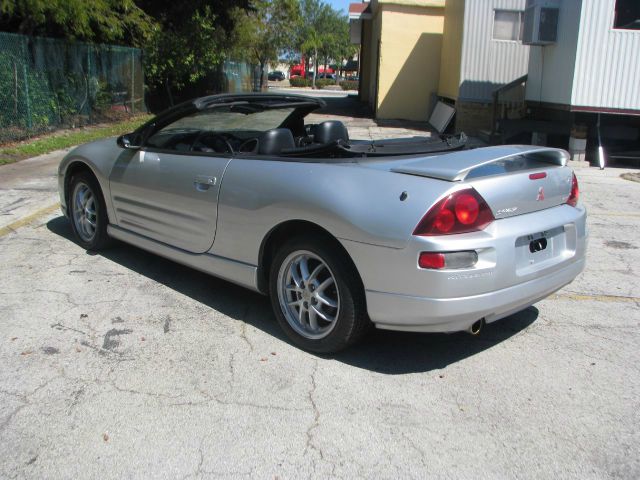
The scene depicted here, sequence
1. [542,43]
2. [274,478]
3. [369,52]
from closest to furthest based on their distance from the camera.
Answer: [274,478]
[542,43]
[369,52]

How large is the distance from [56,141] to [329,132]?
34.5 feet

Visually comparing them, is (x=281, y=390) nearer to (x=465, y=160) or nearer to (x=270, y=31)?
(x=465, y=160)

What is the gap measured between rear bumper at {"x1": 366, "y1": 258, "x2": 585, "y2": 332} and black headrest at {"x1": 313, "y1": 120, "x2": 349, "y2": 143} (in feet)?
6.23

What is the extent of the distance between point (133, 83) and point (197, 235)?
17.4 metres

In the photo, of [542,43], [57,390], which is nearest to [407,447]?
[57,390]

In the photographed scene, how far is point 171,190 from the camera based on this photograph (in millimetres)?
4828

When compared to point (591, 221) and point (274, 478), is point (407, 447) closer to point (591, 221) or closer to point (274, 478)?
point (274, 478)

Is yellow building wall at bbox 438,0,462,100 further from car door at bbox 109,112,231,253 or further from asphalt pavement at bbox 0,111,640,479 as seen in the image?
car door at bbox 109,112,231,253

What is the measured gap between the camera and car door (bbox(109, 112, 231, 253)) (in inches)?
179

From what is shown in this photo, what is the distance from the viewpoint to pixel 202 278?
543cm

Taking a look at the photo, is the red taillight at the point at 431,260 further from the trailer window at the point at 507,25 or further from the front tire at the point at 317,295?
the trailer window at the point at 507,25

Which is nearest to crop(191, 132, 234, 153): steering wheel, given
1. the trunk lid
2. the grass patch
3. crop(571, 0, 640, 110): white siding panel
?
the trunk lid

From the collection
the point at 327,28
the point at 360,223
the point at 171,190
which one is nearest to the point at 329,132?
the point at 171,190

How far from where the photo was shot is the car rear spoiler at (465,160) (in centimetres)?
351
